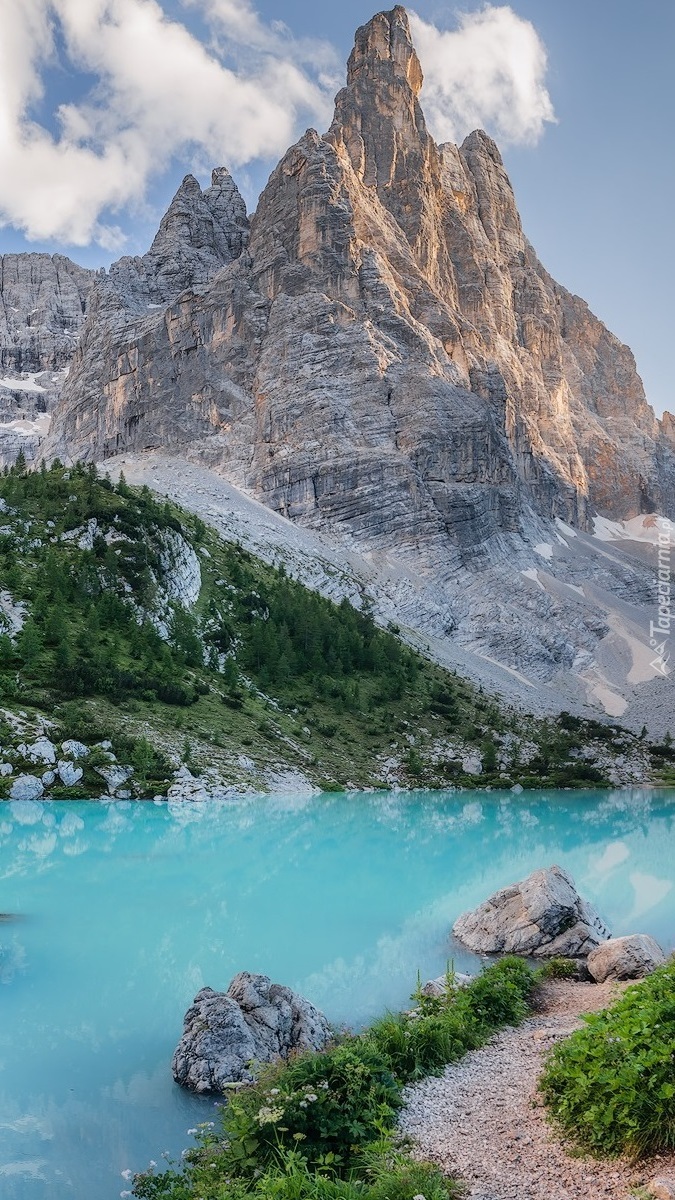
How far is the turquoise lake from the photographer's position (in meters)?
11.2

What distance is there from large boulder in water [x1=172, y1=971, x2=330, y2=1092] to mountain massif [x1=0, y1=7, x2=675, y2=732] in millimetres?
85932

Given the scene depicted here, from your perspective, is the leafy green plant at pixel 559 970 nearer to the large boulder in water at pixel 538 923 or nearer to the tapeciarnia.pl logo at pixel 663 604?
the large boulder in water at pixel 538 923

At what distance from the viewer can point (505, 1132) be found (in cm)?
887

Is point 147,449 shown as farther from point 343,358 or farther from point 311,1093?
point 311,1093

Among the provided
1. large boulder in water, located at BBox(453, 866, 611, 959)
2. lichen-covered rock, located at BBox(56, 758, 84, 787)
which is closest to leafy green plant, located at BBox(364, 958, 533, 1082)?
large boulder in water, located at BBox(453, 866, 611, 959)

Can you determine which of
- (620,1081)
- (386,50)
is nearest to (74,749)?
(620,1081)

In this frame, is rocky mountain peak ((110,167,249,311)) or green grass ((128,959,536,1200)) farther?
rocky mountain peak ((110,167,249,311))

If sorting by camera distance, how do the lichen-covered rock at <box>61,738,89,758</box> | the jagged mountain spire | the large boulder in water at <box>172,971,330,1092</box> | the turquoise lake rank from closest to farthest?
the turquoise lake, the large boulder in water at <box>172,971,330,1092</box>, the lichen-covered rock at <box>61,738,89,758</box>, the jagged mountain spire

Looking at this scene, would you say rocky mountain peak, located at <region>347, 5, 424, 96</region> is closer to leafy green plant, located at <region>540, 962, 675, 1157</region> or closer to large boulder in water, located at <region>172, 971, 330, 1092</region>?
large boulder in water, located at <region>172, 971, 330, 1092</region>

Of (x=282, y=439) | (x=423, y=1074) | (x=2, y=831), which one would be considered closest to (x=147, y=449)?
(x=282, y=439)

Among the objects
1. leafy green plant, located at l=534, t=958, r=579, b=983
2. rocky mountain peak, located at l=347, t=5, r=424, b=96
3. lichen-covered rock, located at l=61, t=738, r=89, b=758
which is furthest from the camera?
rocky mountain peak, located at l=347, t=5, r=424, b=96

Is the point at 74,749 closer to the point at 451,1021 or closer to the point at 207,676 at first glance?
the point at 207,676

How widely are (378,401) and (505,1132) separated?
13091 centimetres

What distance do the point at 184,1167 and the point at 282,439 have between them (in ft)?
411
